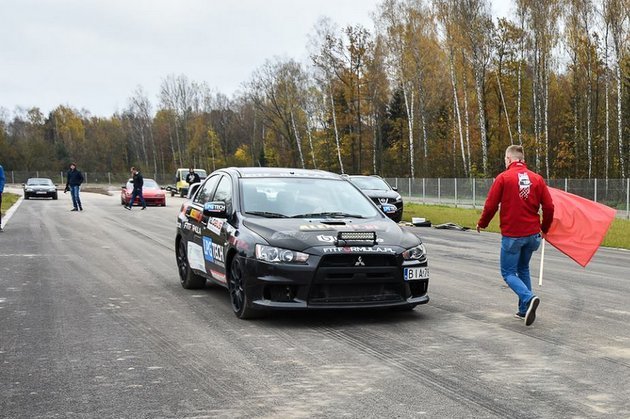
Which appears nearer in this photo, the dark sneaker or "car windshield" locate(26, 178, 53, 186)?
the dark sneaker

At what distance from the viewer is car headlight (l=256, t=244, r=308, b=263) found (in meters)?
6.49

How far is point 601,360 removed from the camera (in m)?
5.38

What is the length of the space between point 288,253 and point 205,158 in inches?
3988

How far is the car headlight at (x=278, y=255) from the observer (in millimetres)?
6492

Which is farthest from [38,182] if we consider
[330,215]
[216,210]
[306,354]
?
[306,354]

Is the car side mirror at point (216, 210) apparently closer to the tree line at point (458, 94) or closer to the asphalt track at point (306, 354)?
the asphalt track at point (306, 354)

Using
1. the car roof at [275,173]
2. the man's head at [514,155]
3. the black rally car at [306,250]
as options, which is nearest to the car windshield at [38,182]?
the car roof at [275,173]

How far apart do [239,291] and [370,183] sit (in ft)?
58.6

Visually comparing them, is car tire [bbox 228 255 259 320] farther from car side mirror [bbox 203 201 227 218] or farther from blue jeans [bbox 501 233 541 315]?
blue jeans [bbox 501 233 541 315]

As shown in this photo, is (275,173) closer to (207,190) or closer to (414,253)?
(207,190)

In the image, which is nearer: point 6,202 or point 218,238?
point 218,238

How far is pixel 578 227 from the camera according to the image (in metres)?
7.95

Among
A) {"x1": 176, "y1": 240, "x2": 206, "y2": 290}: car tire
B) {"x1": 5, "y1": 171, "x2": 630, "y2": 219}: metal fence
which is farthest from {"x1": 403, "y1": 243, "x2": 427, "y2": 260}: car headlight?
{"x1": 5, "y1": 171, "x2": 630, "y2": 219}: metal fence

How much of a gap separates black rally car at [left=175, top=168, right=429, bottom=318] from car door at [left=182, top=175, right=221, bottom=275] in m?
0.34
